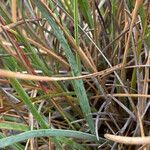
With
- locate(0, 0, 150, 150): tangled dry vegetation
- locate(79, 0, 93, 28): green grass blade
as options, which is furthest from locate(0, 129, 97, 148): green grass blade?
locate(79, 0, 93, 28): green grass blade

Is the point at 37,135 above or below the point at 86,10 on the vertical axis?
below

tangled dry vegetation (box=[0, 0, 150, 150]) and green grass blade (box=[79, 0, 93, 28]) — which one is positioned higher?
green grass blade (box=[79, 0, 93, 28])

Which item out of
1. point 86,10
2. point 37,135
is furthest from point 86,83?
point 37,135

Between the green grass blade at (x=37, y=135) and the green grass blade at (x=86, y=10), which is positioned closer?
the green grass blade at (x=37, y=135)

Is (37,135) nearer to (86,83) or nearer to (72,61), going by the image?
(72,61)

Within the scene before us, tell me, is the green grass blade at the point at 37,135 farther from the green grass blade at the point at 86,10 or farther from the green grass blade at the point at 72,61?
the green grass blade at the point at 86,10

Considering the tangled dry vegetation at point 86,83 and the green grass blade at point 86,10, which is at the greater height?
the green grass blade at point 86,10

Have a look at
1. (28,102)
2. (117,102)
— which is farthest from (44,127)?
(117,102)

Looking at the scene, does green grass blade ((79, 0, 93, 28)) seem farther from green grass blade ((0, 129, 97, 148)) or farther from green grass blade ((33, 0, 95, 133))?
green grass blade ((0, 129, 97, 148))

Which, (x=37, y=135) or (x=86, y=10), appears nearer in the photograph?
(x=37, y=135)

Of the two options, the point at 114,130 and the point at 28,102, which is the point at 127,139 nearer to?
the point at 28,102

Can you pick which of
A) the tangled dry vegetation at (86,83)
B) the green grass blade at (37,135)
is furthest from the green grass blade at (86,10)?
the green grass blade at (37,135)
